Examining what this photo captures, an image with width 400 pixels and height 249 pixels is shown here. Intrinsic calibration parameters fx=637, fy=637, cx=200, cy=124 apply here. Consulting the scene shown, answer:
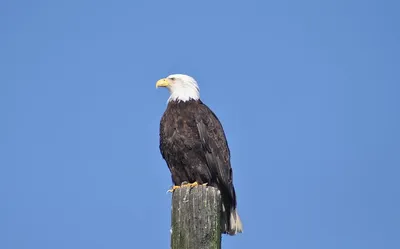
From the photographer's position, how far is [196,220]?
3.51 metres

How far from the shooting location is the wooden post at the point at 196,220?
11.3 feet

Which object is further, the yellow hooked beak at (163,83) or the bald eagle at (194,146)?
the yellow hooked beak at (163,83)

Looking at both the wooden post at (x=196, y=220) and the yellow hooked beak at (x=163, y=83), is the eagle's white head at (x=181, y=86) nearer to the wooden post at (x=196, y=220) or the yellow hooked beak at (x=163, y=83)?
the yellow hooked beak at (x=163, y=83)

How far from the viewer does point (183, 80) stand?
24.9ft

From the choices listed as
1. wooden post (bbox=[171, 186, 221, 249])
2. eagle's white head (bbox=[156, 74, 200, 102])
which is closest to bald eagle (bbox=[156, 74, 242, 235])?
eagle's white head (bbox=[156, 74, 200, 102])

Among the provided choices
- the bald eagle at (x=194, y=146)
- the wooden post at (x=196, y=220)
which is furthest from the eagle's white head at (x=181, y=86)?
the wooden post at (x=196, y=220)

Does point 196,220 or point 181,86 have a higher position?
point 181,86

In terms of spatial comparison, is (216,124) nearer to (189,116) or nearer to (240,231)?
(189,116)

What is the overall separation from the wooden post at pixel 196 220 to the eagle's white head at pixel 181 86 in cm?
377

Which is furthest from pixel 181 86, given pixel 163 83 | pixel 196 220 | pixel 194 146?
pixel 196 220

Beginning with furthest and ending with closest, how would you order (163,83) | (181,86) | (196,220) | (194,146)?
(163,83) → (181,86) → (194,146) → (196,220)

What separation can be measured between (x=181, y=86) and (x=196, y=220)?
4.19 metres

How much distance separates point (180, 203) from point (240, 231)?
2.19 m

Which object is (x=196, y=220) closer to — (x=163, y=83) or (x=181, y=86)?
(x=181, y=86)
